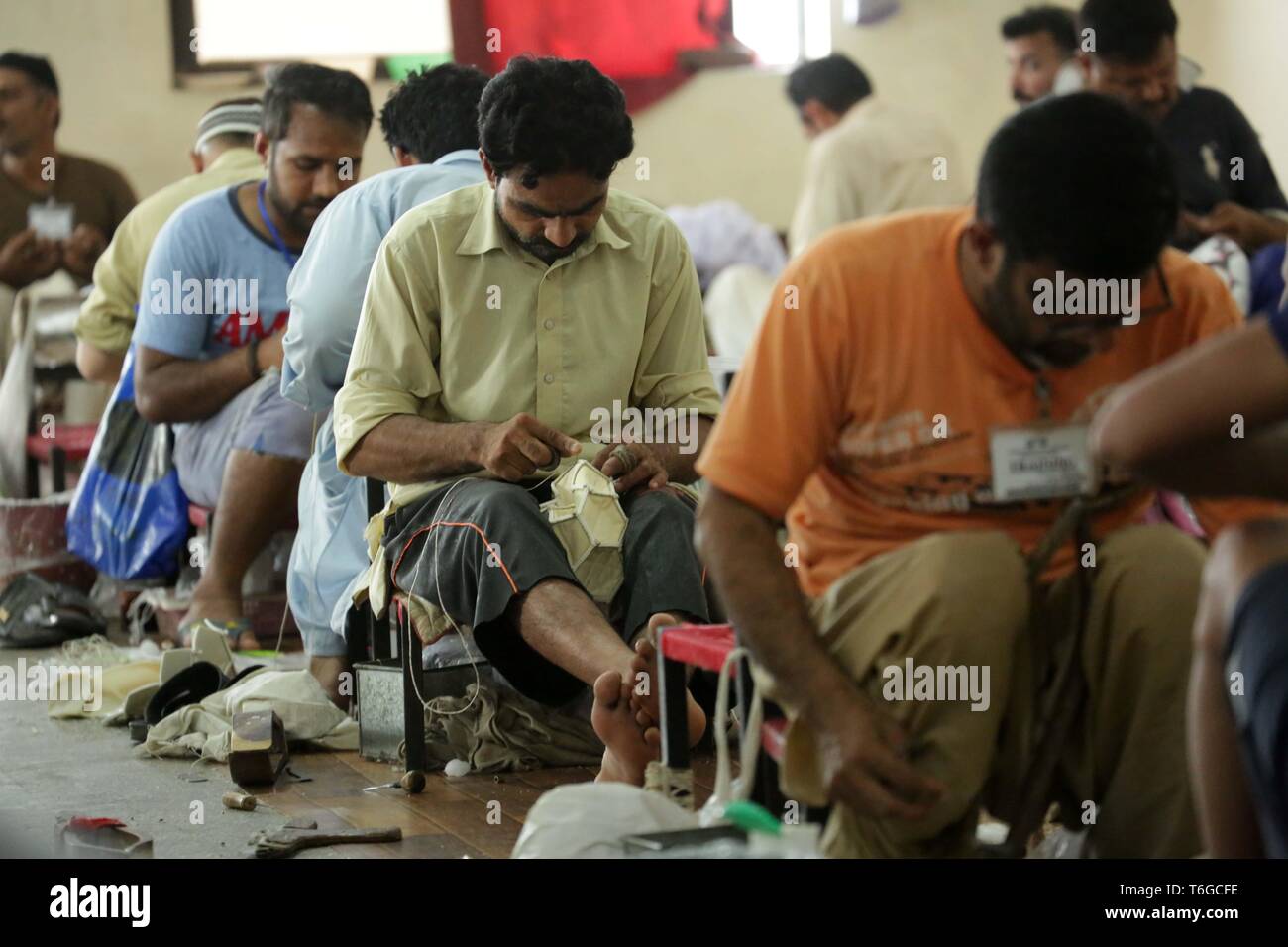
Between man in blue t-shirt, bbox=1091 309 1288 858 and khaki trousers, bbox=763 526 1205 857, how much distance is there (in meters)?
0.13

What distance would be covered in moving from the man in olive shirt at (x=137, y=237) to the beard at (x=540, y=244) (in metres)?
1.93

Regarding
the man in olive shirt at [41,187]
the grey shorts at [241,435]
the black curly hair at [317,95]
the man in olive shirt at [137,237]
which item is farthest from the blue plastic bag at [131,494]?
the man in olive shirt at [41,187]

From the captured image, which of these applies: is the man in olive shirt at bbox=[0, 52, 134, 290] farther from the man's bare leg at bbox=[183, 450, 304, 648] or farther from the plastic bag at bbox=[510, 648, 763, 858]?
the plastic bag at bbox=[510, 648, 763, 858]

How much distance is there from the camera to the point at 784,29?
7207 millimetres

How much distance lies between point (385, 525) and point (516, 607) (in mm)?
377

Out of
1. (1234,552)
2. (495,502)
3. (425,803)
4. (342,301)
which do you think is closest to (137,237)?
(342,301)

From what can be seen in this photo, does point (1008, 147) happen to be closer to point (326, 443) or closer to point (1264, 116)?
point (326, 443)

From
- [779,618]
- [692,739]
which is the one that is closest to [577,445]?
[692,739]

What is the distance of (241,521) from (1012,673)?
103 inches

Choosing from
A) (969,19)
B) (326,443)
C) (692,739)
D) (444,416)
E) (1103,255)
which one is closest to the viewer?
(1103,255)

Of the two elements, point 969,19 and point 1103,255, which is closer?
point 1103,255

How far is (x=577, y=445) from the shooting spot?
2.82 metres

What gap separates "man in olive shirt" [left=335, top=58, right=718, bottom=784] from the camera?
2.75 m
